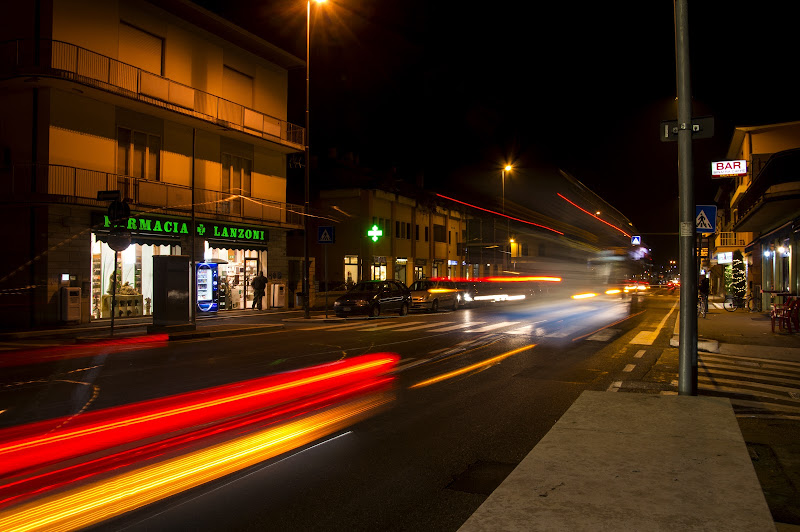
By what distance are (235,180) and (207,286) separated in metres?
6.10

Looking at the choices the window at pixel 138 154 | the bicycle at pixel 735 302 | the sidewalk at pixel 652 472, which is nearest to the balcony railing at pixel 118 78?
the window at pixel 138 154

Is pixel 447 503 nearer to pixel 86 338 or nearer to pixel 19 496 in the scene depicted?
pixel 19 496

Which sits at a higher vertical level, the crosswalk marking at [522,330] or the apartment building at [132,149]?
the apartment building at [132,149]

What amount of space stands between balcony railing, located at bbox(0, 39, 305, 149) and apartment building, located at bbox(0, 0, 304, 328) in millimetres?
51

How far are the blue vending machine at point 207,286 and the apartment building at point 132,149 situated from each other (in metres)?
1.18

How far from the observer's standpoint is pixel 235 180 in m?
27.3

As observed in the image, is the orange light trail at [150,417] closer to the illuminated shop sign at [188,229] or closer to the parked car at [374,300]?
the parked car at [374,300]

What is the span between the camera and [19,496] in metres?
4.36

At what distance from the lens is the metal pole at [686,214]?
6875mm

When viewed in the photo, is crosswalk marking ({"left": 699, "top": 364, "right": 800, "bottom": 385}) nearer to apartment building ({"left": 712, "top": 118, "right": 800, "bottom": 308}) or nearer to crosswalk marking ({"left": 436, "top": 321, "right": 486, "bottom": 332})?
crosswalk marking ({"left": 436, "top": 321, "right": 486, "bottom": 332})

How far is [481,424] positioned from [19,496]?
4465 millimetres

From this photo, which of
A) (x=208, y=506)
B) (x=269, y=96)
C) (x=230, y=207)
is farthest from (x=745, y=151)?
(x=208, y=506)

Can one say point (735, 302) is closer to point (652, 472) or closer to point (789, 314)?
point (789, 314)

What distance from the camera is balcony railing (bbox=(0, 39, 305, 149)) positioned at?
18.8 m
